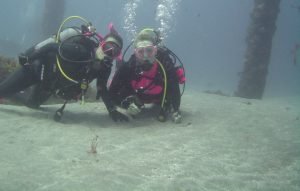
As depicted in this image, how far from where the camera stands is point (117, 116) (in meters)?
6.77

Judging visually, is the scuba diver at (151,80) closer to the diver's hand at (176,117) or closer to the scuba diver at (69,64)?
the diver's hand at (176,117)

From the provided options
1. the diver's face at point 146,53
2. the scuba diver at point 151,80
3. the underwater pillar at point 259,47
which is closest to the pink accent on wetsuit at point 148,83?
the scuba diver at point 151,80

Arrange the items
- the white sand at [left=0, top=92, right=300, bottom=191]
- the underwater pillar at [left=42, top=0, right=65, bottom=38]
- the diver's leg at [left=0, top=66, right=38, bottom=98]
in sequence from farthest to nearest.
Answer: the underwater pillar at [left=42, top=0, right=65, bottom=38] → the diver's leg at [left=0, top=66, right=38, bottom=98] → the white sand at [left=0, top=92, right=300, bottom=191]

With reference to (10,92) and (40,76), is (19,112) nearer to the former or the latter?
(10,92)

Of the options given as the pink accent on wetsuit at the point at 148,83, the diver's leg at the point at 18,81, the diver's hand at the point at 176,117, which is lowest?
the diver's hand at the point at 176,117

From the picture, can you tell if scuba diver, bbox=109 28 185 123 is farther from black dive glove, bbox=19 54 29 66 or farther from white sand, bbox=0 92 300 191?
black dive glove, bbox=19 54 29 66

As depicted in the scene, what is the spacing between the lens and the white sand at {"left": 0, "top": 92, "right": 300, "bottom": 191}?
12.0 ft

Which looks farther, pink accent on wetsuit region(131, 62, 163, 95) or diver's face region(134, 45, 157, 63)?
pink accent on wetsuit region(131, 62, 163, 95)

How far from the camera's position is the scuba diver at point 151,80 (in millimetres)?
6622

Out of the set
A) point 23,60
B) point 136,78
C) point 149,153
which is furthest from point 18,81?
point 149,153

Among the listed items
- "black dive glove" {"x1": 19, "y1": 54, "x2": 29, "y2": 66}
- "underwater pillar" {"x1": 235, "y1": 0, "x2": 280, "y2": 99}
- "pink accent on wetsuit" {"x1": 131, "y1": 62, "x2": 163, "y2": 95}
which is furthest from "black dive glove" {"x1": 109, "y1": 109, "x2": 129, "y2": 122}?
"underwater pillar" {"x1": 235, "y1": 0, "x2": 280, "y2": 99}

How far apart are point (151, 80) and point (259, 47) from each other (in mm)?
10160

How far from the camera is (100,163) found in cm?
416

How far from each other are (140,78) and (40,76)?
7.01ft
